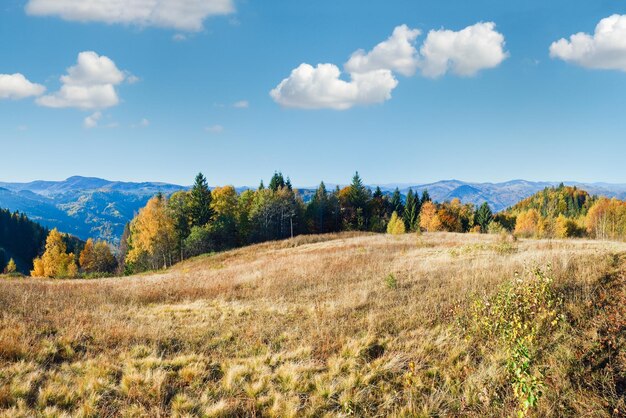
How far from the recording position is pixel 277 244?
40.8 metres

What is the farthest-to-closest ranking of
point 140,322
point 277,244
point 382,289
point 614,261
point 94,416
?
point 277,244, point 382,289, point 614,261, point 140,322, point 94,416

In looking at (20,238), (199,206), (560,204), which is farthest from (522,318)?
(20,238)

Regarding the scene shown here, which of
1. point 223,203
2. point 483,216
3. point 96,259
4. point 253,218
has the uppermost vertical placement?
point 223,203

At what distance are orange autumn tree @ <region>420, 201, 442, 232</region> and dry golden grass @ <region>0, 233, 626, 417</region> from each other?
6071cm

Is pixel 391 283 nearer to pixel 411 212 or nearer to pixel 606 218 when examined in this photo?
pixel 411 212

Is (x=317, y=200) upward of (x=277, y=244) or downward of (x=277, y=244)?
upward

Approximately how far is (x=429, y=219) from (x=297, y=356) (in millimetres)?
68832

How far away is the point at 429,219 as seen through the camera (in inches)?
2788

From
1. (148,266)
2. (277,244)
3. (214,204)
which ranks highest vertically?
(214,204)

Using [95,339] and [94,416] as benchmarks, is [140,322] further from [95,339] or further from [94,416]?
[94,416]

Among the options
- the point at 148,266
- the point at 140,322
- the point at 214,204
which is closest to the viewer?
the point at 140,322

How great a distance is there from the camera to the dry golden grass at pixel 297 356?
4930 millimetres

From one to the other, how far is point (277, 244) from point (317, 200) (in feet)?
118

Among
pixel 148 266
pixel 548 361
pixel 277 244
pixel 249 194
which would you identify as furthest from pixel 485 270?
pixel 249 194
